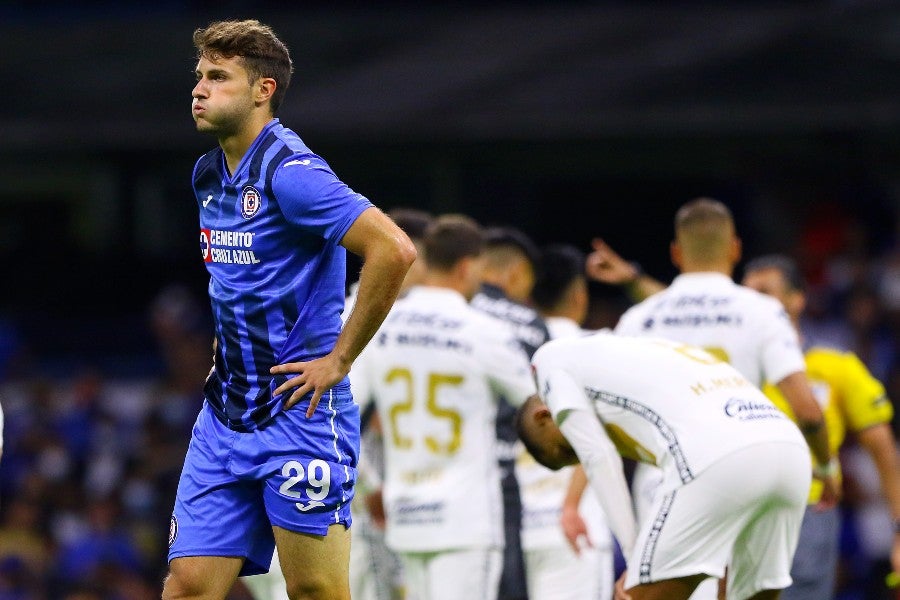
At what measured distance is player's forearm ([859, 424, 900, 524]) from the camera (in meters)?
7.39

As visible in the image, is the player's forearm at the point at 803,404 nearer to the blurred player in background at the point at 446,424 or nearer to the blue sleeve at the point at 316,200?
the blurred player in background at the point at 446,424

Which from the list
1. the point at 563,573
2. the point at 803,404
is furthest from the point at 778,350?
the point at 563,573

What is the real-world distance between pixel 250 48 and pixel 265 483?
1.26 meters

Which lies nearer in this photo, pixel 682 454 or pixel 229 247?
pixel 229 247

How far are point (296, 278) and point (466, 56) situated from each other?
9.08 m

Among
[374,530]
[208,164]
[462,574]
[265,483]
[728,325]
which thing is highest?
[208,164]

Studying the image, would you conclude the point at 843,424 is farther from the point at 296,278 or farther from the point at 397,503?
the point at 296,278

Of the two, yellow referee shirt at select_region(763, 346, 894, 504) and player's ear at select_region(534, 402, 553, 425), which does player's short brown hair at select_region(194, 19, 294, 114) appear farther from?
yellow referee shirt at select_region(763, 346, 894, 504)

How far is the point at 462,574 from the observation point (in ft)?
23.6

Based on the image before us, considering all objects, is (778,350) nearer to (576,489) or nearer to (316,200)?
(576,489)

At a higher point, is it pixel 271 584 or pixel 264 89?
pixel 264 89

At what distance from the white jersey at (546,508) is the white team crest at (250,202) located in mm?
3204

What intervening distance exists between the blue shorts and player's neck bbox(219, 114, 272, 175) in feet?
2.44

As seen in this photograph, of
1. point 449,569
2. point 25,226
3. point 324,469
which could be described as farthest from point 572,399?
point 25,226
